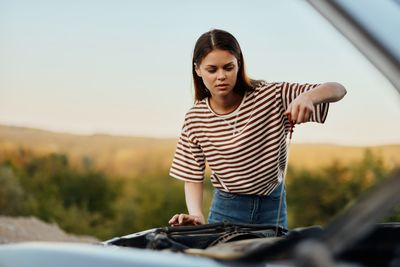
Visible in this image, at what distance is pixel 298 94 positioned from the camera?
2529 mm

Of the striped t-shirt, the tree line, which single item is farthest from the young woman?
the tree line

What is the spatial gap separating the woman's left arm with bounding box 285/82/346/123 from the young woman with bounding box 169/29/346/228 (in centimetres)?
42

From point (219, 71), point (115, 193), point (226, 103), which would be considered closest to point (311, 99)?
point (219, 71)

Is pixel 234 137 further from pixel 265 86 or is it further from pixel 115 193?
pixel 115 193

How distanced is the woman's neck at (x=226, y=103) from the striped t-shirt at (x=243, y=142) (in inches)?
0.7

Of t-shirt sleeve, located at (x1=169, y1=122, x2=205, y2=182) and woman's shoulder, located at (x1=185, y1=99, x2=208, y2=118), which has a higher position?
woman's shoulder, located at (x1=185, y1=99, x2=208, y2=118)

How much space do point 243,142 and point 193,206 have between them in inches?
9.3

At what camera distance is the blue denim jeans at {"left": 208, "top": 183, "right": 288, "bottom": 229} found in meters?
2.62

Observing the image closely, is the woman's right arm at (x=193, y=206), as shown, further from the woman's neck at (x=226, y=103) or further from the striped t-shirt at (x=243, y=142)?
the woman's neck at (x=226, y=103)

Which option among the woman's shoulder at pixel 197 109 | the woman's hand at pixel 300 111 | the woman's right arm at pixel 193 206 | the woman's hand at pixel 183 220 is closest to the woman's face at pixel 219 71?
the woman's shoulder at pixel 197 109

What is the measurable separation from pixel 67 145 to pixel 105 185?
0.59m

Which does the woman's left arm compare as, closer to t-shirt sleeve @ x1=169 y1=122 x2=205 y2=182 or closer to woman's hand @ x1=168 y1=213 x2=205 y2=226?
woman's hand @ x1=168 y1=213 x2=205 y2=226

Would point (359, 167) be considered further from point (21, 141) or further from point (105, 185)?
point (21, 141)

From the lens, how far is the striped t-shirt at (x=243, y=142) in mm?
2598
